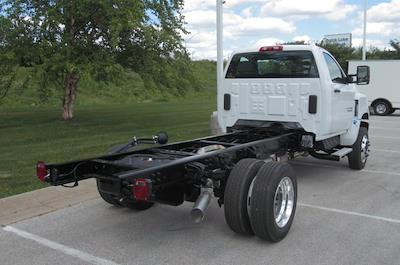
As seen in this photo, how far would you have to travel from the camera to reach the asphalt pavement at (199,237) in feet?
15.2

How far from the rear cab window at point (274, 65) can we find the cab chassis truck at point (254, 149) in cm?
2

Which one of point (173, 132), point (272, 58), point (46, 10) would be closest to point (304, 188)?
point (272, 58)

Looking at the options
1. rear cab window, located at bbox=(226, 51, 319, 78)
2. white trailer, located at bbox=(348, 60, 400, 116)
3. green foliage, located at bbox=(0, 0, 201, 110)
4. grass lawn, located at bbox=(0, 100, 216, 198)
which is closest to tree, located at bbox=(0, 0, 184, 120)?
green foliage, located at bbox=(0, 0, 201, 110)

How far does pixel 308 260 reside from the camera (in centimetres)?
455

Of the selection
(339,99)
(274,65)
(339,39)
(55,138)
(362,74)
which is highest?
(339,39)

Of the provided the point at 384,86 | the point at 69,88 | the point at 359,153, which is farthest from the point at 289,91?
the point at 384,86

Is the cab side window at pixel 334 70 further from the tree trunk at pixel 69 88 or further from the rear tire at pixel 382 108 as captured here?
the rear tire at pixel 382 108

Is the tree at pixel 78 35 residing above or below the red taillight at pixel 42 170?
above

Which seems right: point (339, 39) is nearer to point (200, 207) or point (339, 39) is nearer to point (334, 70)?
point (334, 70)

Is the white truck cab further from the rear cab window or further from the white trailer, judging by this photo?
the white trailer

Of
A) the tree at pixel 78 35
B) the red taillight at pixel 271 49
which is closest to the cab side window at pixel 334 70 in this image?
the red taillight at pixel 271 49

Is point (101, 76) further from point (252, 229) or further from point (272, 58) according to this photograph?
point (252, 229)

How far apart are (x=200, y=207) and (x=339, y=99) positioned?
3.96 m

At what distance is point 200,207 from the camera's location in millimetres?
4660
